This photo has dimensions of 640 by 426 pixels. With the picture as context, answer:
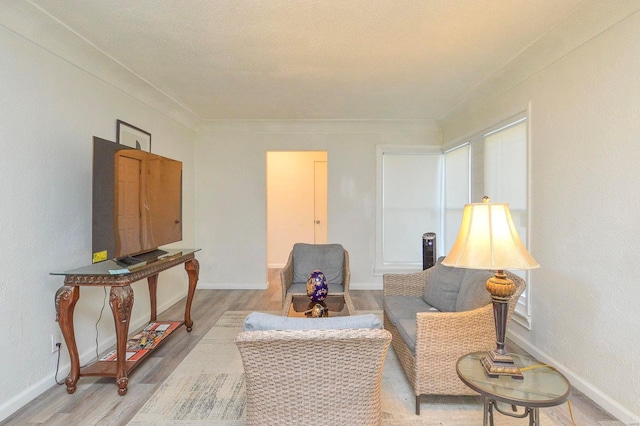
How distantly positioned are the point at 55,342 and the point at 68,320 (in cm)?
36

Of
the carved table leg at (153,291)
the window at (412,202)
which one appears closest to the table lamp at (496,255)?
the carved table leg at (153,291)

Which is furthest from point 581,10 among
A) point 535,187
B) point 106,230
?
point 106,230

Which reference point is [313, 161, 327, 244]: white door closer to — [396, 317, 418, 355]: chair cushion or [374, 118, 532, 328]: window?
[374, 118, 532, 328]: window

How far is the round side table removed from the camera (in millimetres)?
1290

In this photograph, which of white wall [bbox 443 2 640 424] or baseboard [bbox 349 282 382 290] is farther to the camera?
baseboard [bbox 349 282 382 290]

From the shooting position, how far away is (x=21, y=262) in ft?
6.83

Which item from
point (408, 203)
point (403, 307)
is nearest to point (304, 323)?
point (403, 307)

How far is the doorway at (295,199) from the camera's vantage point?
682cm

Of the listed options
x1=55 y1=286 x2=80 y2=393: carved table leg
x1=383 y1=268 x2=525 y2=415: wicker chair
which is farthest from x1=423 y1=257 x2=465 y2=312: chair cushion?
x1=55 y1=286 x2=80 y2=393: carved table leg

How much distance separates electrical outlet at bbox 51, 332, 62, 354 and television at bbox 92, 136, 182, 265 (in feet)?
2.16

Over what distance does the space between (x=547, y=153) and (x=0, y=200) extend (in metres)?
3.90

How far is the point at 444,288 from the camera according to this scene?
2586 mm

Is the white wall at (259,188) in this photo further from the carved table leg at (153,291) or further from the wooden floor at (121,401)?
the wooden floor at (121,401)

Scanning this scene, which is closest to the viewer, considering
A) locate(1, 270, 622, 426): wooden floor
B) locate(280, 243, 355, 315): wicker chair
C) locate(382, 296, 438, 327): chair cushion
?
locate(1, 270, 622, 426): wooden floor
